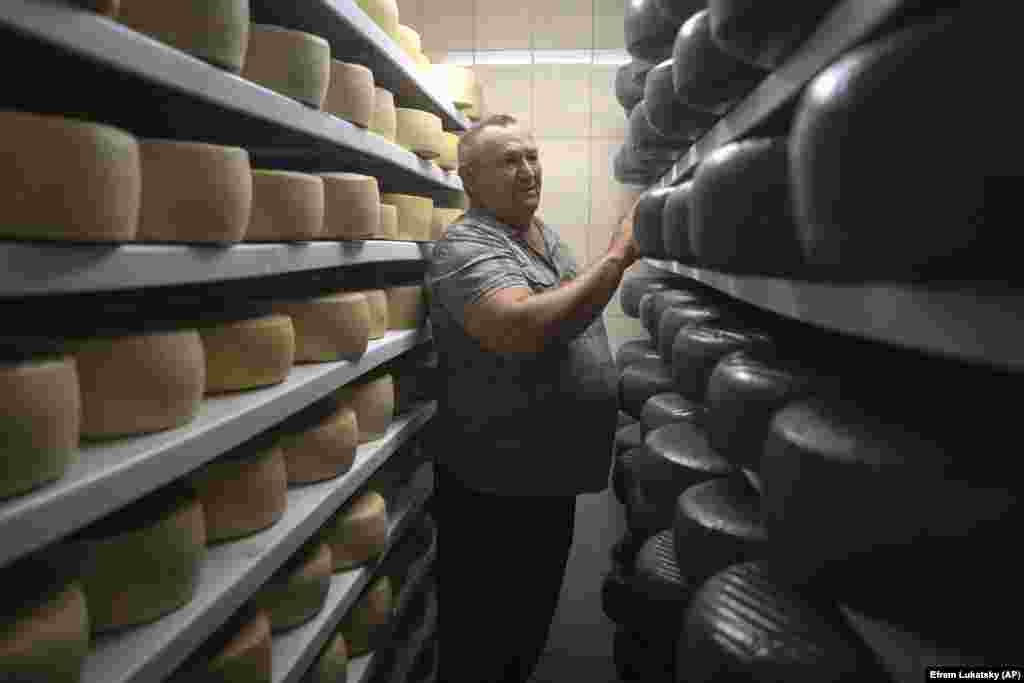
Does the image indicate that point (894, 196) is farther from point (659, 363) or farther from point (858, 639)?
point (659, 363)

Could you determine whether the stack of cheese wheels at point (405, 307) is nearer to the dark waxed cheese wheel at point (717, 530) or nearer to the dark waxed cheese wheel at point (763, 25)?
the dark waxed cheese wheel at point (717, 530)

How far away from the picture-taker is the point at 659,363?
223cm

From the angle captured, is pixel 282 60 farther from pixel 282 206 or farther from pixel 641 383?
pixel 641 383

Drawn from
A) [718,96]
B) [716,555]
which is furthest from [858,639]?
[718,96]

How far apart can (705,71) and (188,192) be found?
0.73 meters

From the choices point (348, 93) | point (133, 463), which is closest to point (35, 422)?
point (133, 463)

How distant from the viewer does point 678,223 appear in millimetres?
1181

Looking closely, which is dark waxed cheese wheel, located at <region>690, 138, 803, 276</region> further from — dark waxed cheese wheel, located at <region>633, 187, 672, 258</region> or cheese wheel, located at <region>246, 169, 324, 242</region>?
cheese wheel, located at <region>246, 169, 324, 242</region>

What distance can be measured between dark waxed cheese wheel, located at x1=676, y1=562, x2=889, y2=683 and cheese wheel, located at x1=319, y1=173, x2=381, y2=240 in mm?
1004

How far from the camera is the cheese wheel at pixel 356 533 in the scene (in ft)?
5.27

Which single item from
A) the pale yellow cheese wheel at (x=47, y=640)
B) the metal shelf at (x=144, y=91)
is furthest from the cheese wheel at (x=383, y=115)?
the pale yellow cheese wheel at (x=47, y=640)

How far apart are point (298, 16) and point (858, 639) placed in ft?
4.72

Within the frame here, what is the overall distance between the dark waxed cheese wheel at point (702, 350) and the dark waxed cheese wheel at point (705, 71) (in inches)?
14.6

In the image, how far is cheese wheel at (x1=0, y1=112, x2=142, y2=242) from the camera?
26.0 inches
